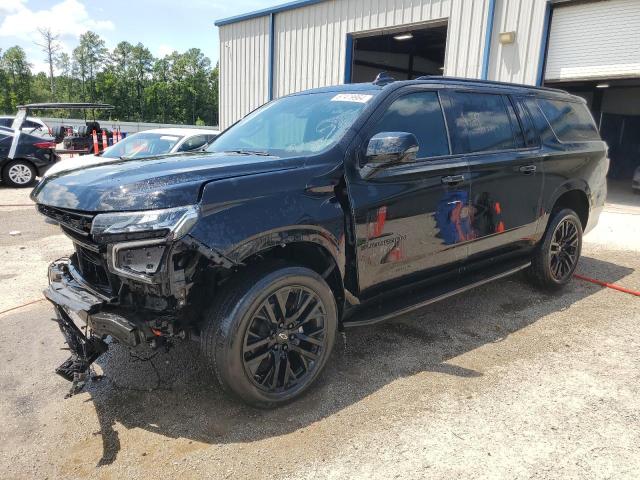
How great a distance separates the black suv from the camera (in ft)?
8.22

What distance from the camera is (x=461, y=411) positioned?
2943 millimetres

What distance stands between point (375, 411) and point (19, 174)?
12.3 meters

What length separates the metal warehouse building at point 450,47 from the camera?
9.66 metres

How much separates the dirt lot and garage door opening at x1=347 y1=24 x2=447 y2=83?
50.0 ft

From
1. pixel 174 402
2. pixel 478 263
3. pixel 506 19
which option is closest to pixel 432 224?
pixel 478 263

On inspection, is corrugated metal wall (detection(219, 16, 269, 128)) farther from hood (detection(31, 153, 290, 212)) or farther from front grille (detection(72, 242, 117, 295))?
front grille (detection(72, 242, 117, 295))

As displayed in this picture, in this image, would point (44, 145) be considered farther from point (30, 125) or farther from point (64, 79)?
point (64, 79)

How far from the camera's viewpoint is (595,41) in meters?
9.66

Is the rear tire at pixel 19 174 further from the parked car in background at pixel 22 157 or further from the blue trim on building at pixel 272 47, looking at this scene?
the blue trim on building at pixel 272 47

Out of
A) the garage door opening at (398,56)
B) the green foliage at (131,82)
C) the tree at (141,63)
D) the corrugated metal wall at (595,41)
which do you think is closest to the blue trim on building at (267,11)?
the garage door opening at (398,56)

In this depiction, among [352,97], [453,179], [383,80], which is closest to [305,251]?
[352,97]

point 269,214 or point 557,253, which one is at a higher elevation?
point 269,214

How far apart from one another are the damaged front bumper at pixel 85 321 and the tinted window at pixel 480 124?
262 cm

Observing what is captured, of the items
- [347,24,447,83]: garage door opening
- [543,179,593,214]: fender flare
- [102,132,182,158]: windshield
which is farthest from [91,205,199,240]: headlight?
[347,24,447,83]: garage door opening
